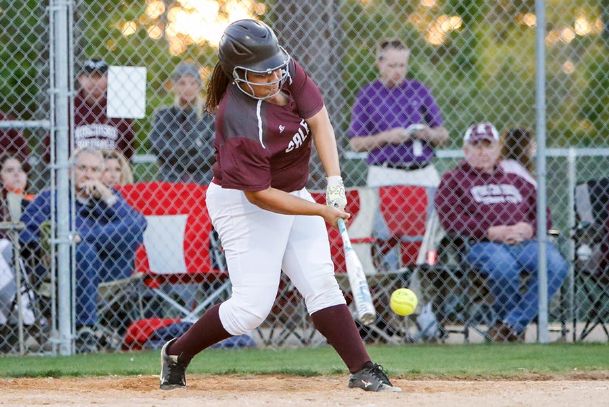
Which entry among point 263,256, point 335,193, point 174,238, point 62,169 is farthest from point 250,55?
point 174,238

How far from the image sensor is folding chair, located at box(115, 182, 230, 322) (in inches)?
337

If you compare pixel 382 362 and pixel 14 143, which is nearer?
pixel 382 362

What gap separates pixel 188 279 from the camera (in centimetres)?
857

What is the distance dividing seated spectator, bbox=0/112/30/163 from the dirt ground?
2739mm

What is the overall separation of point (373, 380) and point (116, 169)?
381cm

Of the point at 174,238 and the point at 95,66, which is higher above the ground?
the point at 95,66

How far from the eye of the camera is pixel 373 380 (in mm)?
5480

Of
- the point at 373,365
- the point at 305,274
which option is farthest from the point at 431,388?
the point at 305,274

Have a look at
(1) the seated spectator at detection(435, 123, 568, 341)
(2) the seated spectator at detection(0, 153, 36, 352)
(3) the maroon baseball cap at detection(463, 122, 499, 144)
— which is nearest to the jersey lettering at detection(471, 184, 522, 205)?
(1) the seated spectator at detection(435, 123, 568, 341)

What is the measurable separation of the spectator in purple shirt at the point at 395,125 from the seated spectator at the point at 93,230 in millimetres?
1779

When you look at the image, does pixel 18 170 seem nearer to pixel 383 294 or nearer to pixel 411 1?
pixel 383 294

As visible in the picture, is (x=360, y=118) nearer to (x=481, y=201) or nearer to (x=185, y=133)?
(x=481, y=201)

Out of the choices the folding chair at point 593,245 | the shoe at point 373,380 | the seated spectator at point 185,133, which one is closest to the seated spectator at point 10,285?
the seated spectator at point 185,133

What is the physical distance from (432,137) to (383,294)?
47.6 inches
